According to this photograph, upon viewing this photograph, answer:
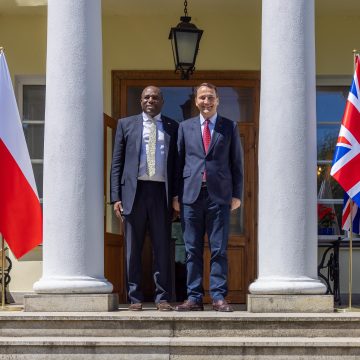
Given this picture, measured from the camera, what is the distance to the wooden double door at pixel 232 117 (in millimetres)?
10852

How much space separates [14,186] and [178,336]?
238cm

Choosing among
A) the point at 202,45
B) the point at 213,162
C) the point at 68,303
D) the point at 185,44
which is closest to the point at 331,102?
the point at 202,45

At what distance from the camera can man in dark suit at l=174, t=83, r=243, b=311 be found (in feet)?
26.2

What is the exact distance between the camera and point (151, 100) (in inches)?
321

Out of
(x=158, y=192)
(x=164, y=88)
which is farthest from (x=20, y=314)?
(x=164, y=88)

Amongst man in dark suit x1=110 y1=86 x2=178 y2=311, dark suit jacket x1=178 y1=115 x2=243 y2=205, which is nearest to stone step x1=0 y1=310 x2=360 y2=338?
man in dark suit x1=110 y1=86 x2=178 y2=311

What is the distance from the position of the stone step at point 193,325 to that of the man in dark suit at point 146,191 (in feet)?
1.87

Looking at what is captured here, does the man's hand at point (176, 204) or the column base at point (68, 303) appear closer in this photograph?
the column base at point (68, 303)

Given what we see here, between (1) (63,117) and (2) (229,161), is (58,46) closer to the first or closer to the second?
(1) (63,117)

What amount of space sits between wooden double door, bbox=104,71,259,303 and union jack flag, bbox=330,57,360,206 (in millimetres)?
2659

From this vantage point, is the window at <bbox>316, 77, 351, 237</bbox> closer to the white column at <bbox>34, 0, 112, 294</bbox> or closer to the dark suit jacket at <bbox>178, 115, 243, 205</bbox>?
the dark suit jacket at <bbox>178, 115, 243, 205</bbox>

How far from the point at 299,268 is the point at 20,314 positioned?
8.27 ft

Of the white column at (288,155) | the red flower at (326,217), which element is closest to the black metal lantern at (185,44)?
the white column at (288,155)

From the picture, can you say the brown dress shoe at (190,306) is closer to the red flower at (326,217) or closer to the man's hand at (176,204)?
the man's hand at (176,204)
